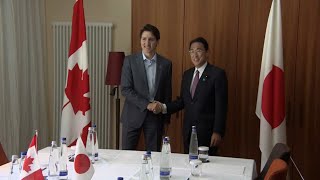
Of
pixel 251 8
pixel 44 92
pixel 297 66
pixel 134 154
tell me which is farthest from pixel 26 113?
pixel 297 66

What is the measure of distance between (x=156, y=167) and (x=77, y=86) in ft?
5.38

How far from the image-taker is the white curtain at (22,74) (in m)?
3.80

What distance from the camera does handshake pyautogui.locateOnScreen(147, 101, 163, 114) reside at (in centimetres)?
326

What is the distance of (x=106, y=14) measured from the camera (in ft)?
14.5

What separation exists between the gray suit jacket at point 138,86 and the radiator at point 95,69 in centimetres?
103

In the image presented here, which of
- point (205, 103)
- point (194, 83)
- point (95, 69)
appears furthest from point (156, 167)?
point (95, 69)

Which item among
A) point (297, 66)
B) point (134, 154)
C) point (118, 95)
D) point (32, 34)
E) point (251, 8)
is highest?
point (251, 8)

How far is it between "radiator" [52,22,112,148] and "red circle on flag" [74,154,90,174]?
2649mm

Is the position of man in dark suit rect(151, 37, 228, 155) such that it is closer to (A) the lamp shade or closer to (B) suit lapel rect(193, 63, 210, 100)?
(B) suit lapel rect(193, 63, 210, 100)

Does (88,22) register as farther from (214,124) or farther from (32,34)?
(214,124)

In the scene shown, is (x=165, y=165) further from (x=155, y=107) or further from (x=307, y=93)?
(x=307, y=93)

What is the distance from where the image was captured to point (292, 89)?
3869mm

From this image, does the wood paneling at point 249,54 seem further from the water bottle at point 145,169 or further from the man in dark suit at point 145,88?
the water bottle at point 145,169

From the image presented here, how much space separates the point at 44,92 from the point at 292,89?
9.06 ft
